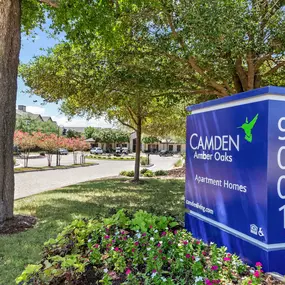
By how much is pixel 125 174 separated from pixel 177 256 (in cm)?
1771

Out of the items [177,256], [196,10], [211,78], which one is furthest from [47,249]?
[211,78]

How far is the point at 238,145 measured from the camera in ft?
8.40

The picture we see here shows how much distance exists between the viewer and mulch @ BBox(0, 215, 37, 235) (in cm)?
570

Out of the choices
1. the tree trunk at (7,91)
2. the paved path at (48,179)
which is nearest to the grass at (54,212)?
the tree trunk at (7,91)

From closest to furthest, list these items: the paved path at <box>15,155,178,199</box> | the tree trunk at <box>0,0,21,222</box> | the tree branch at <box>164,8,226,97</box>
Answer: the tree trunk at <box>0,0,21,222</box>
the tree branch at <box>164,8,226,97</box>
the paved path at <box>15,155,178,199</box>

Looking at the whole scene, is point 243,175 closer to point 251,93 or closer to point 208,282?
point 251,93

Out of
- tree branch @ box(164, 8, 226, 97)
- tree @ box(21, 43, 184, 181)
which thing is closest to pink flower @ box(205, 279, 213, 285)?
tree branch @ box(164, 8, 226, 97)

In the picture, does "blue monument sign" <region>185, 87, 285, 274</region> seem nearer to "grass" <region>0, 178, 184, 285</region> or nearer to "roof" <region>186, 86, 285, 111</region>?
"roof" <region>186, 86, 285, 111</region>

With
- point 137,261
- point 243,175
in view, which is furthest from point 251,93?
point 137,261

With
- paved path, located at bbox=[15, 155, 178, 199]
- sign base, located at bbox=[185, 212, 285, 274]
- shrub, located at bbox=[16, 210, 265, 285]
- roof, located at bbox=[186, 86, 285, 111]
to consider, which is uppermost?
roof, located at bbox=[186, 86, 285, 111]

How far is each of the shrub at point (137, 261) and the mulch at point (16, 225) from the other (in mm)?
2784

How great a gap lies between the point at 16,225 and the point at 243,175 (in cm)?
503

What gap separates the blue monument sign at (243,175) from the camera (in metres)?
2.26

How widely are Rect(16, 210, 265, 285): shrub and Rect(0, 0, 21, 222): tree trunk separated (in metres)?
3.24
